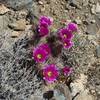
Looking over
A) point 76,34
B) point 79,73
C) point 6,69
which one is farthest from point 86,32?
point 6,69

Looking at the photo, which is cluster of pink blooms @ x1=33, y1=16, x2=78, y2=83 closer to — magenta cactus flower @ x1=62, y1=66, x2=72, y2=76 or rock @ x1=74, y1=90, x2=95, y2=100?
magenta cactus flower @ x1=62, y1=66, x2=72, y2=76

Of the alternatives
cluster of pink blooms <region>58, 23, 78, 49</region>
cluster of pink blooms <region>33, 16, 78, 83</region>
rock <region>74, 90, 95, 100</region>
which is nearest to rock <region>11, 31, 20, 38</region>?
cluster of pink blooms <region>33, 16, 78, 83</region>

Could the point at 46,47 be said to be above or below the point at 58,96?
above

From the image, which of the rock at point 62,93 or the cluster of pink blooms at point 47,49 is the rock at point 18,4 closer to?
the cluster of pink blooms at point 47,49

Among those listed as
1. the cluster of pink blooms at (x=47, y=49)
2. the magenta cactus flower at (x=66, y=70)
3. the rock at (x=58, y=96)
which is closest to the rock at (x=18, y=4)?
the cluster of pink blooms at (x=47, y=49)

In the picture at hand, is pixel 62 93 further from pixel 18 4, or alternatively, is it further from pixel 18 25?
pixel 18 4

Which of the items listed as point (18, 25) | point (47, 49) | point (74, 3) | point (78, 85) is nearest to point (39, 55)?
point (47, 49)
